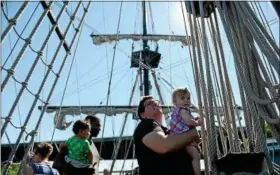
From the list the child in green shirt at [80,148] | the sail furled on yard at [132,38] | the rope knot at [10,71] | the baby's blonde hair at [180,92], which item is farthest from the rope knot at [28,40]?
the sail furled on yard at [132,38]

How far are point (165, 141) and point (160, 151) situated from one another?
0.05 metres

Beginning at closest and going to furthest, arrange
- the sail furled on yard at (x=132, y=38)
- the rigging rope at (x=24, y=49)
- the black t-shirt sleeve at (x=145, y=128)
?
the black t-shirt sleeve at (x=145, y=128), the rigging rope at (x=24, y=49), the sail furled on yard at (x=132, y=38)

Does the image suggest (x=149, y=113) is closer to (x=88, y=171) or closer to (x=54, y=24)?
(x=88, y=171)

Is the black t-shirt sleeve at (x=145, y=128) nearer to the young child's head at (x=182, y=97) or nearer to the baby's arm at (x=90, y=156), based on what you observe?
the young child's head at (x=182, y=97)

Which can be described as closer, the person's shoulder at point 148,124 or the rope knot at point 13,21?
the person's shoulder at point 148,124

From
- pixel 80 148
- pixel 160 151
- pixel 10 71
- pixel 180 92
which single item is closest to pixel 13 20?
pixel 10 71

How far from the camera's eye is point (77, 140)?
2.90m

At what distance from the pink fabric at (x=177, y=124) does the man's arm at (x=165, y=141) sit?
0.26m

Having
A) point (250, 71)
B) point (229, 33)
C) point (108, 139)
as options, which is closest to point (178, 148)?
point (250, 71)

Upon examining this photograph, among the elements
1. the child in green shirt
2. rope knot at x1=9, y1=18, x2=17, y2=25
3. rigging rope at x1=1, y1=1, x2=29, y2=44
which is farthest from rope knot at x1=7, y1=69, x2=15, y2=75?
the child in green shirt

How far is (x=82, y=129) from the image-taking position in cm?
288

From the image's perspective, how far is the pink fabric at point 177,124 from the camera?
213 centimetres

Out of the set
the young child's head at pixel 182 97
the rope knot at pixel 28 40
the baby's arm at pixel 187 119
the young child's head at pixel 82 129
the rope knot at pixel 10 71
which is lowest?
the baby's arm at pixel 187 119

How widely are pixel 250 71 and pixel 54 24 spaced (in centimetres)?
318
